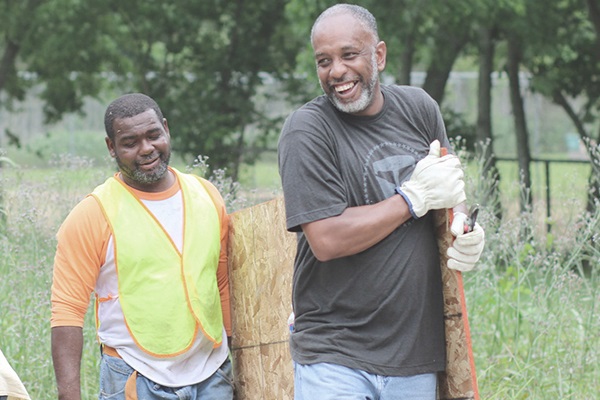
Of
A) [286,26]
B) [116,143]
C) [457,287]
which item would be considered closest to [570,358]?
[457,287]

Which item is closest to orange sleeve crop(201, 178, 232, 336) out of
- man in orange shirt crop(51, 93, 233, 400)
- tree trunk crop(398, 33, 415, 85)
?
man in orange shirt crop(51, 93, 233, 400)

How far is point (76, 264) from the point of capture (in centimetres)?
357

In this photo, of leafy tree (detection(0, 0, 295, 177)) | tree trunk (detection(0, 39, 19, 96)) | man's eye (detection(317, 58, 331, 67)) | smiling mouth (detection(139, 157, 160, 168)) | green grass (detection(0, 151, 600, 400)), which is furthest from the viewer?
tree trunk (detection(0, 39, 19, 96))

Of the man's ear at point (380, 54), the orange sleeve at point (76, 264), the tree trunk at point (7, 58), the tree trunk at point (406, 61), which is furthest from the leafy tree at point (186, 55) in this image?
the man's ear at point (380, 54)

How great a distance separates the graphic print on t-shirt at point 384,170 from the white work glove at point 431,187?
0.16ft

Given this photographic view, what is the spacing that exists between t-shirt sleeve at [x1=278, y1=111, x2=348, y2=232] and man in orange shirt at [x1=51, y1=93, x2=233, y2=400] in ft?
2.50

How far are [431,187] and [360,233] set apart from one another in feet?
0.84

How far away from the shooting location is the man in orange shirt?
11.8 ft

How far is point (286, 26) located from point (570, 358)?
34.3ft

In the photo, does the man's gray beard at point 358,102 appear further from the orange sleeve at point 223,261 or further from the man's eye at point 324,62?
the orange sleeve at point 223,261

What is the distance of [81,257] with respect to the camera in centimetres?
357

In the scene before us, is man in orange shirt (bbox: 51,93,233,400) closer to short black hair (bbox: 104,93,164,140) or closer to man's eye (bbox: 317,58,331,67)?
short black hair (bbox: 104,93,164,140)

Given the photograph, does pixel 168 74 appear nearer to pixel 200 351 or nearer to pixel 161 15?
pixel 161 15

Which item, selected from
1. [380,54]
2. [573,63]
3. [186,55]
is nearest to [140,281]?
[380,54]
